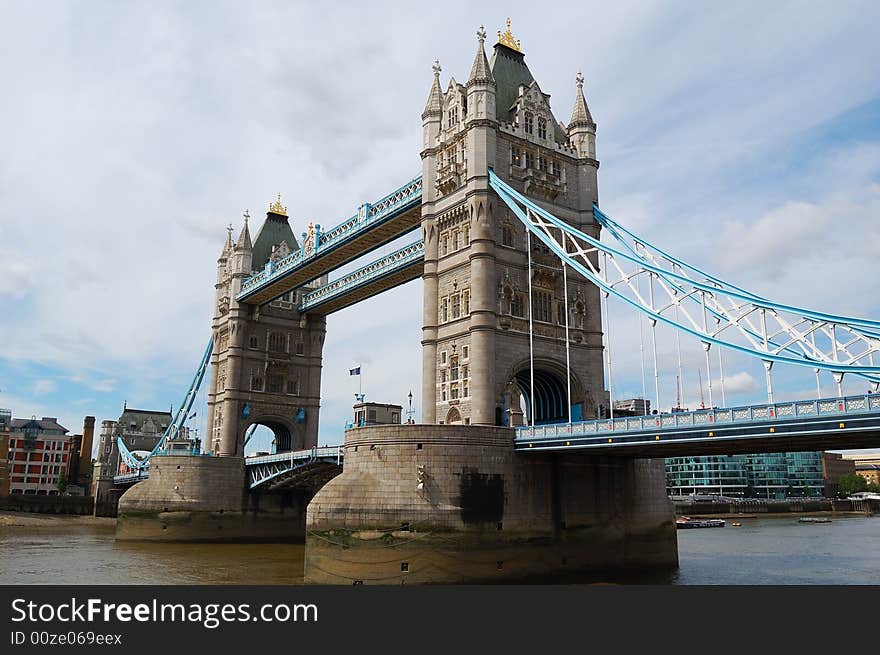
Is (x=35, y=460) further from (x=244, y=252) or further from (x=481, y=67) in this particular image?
(x=481, y=67)

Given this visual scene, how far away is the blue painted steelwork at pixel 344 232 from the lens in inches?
2005

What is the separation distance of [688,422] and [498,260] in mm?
15958

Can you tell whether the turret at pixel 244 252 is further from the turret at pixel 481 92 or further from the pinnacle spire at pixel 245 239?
the turret at pixel 481 92

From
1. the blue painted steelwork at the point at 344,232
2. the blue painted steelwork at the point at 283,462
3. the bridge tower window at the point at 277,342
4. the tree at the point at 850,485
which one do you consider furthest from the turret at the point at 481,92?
the tree at the point at 850,485

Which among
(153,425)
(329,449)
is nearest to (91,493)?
(153,425)

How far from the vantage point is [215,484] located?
60812 millimetres

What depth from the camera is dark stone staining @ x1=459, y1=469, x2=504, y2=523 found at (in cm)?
3425

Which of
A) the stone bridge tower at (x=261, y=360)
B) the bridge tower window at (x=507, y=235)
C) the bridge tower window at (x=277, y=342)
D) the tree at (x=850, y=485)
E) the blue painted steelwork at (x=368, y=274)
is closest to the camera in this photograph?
the bridge tower window at (x=507, y=235)

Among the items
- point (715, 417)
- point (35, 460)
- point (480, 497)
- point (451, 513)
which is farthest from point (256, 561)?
point (35, 460)

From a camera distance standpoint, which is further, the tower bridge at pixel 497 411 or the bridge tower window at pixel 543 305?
the bridge tower window at pixel 543 305

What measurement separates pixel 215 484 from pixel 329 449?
1622 cm

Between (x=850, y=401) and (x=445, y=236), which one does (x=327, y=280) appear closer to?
(x=445, y=236)

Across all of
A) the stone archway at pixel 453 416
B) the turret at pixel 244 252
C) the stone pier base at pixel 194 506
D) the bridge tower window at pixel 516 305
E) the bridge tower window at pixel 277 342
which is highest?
the turret at pixel 244 252

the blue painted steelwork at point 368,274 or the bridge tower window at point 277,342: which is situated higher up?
the blue painted steelwork at point 368,274
